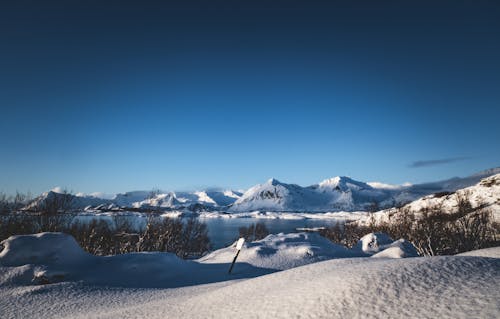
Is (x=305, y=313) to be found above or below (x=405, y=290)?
below

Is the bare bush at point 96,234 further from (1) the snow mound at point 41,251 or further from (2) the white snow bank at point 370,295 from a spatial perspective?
(2) the white snow bank at point 370,295

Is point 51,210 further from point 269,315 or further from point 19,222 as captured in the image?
point 269,315

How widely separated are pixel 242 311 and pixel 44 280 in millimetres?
5729

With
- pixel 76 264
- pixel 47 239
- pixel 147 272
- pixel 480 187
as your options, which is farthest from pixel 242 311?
pixel 480 187

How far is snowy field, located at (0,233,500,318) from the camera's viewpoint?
89.0 inches

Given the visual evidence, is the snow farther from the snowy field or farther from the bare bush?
the snowy field

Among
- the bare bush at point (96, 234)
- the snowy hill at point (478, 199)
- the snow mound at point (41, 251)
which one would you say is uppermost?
the snowy hill at point (478, 199)

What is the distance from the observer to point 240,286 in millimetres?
3793

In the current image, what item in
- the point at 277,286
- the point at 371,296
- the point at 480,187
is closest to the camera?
the point at 371,296

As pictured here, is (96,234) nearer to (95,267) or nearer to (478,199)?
(95,267)

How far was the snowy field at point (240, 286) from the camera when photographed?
226 cm

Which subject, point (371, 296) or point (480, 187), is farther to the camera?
point (480, 187)

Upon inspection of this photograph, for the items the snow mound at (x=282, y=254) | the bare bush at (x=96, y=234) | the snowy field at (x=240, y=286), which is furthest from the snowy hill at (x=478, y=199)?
the snowy field at (x=240, y=286)

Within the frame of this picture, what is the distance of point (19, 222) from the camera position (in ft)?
80.6
